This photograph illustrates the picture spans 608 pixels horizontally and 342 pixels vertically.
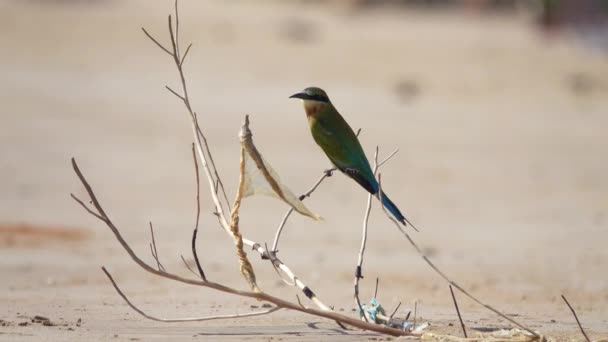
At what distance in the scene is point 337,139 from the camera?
205 inches

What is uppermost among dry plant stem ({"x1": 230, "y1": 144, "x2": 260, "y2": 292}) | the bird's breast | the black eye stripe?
the black eye stripe

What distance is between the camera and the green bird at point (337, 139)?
5.12 m

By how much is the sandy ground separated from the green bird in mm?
679

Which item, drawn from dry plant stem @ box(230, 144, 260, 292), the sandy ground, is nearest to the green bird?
dry plant stem @ box(230, 144, 260, 292)

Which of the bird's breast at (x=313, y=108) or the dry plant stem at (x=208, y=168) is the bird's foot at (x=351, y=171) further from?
the dry plant stem at (x=208, y=168)

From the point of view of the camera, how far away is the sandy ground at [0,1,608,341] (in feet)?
20.9

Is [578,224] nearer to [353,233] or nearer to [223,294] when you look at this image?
[353,233]

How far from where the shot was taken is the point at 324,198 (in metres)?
10.9

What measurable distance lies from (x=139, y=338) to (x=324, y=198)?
6097 millimetres

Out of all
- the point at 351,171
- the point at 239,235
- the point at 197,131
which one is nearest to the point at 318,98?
the point at 351,171

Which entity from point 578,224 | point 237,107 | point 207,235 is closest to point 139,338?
point 207,235

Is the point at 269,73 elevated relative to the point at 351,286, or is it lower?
elevated

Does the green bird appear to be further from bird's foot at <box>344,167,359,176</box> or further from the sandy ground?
the sandy ground

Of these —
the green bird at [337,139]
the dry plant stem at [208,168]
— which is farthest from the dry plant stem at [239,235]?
the green bird at [337,139]
